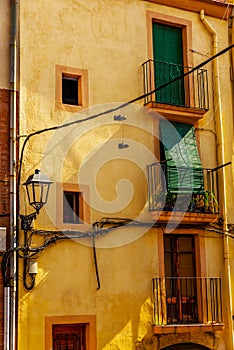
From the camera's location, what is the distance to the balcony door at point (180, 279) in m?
15.8

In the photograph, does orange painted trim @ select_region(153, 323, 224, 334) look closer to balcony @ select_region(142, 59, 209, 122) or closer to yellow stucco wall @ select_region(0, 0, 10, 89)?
balcony @ select_region(142, 59, 209, 122)

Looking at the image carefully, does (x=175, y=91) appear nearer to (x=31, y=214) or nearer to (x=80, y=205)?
(x=80, y=205)

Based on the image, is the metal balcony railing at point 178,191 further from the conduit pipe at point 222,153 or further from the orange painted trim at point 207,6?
the orange painted trim at point 207,6

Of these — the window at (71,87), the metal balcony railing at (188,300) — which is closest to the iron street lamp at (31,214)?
the window at (71,87)

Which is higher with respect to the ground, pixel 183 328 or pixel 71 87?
pixel 71 87

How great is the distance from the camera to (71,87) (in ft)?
51.1

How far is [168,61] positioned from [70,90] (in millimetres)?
2898

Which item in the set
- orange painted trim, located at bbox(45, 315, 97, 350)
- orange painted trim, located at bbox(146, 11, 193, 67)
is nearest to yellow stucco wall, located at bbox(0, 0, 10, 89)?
orange painted trim, located at bbox(146, 11, 193, 67)

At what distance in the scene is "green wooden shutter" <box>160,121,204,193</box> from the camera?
1596 cm

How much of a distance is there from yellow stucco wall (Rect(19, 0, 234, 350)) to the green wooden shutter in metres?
0.46

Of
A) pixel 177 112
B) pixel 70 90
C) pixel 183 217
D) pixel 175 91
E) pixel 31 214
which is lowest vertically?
pixel 31 214

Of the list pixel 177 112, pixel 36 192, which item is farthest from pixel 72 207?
pixel 177 112

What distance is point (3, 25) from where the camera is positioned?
579 inches

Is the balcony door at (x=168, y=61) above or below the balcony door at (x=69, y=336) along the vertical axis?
above
